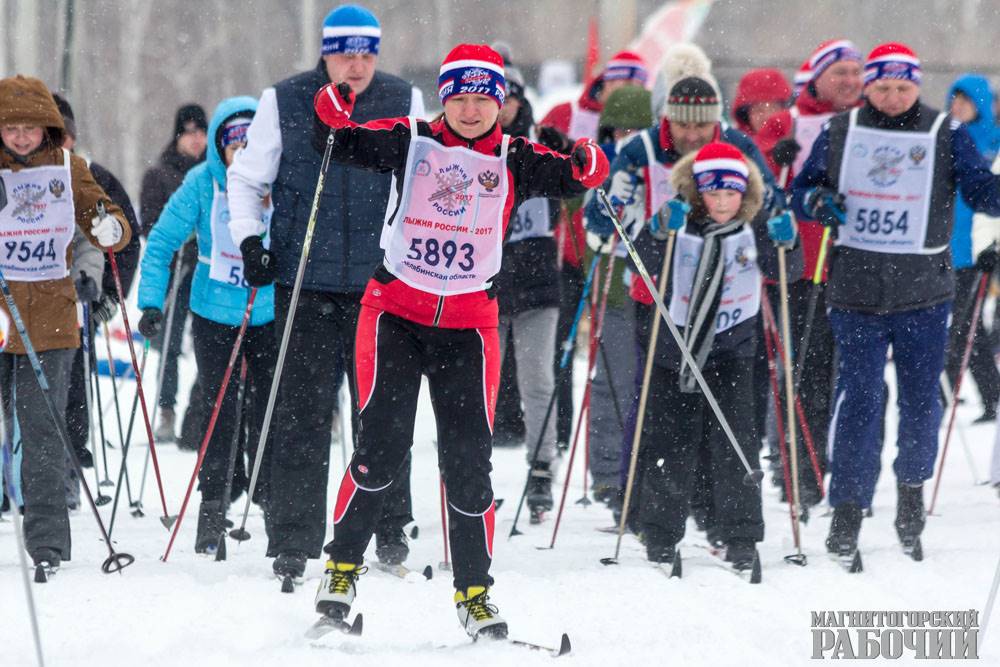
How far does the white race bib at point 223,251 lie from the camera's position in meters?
5.97

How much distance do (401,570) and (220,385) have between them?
51.3 inches

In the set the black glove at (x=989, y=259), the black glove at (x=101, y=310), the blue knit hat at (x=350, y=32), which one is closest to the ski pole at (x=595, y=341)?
the black glove at (x=989, y=259)

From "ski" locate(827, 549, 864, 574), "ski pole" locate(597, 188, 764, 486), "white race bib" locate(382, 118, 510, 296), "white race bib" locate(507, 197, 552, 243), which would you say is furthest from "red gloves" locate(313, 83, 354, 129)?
"white race bib" locate(507, 197, 552, 243)

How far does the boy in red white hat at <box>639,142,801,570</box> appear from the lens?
5.66m

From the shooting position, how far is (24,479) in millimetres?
5203

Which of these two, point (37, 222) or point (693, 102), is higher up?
point (693, 102)

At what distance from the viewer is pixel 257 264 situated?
16.3ft

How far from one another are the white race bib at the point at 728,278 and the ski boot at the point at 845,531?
92 centimetres

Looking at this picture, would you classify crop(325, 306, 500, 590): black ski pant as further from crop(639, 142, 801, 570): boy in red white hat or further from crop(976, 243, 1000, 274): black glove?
crop(976, 243, 1000, 274): black glove

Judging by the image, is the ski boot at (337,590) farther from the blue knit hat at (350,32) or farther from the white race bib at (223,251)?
the white race bib at (223,251)

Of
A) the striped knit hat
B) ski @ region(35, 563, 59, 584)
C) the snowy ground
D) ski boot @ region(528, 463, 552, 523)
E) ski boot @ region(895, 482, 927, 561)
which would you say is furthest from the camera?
ski boot @ region(528, 463, 552, 523)

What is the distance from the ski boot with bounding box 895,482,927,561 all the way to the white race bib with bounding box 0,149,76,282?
3548mm

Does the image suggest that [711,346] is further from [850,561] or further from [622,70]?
[622,70]

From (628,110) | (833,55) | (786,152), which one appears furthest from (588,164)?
(833,55)
